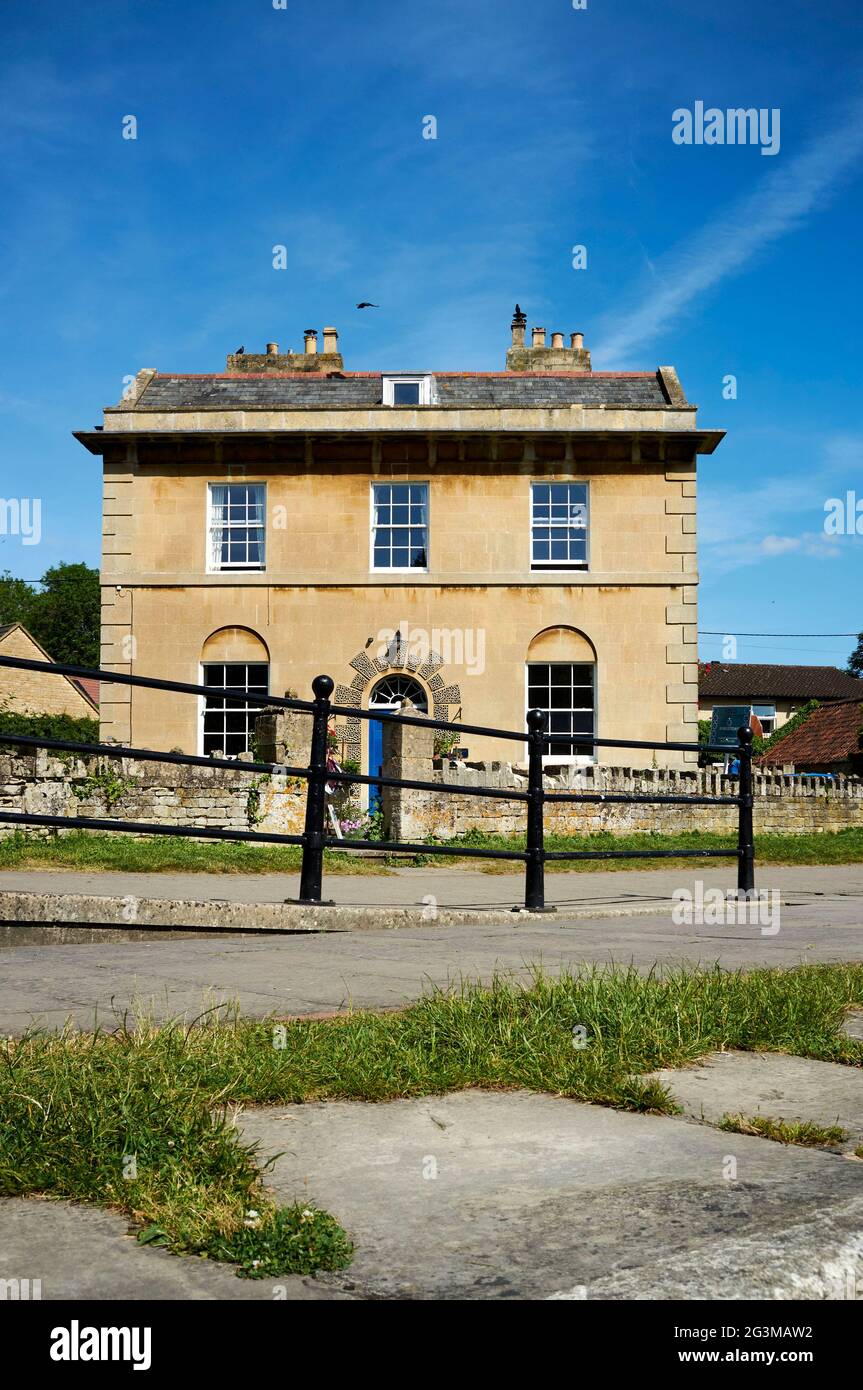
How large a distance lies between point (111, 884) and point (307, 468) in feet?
54.8

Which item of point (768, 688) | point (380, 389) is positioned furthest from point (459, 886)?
point (768, 688)

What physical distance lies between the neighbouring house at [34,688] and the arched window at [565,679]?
2723cm

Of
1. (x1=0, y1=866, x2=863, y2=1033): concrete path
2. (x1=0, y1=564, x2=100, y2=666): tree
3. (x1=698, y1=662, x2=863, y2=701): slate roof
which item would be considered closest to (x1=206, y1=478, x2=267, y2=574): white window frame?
(x1=0, y1=866, x2=863, y2=1033): concrete path

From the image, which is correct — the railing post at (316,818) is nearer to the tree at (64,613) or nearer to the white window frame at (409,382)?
the white window frame at (409,382)

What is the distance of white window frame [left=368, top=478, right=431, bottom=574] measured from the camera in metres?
23.3

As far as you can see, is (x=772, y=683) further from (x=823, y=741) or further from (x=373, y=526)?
(x=373, y=526)

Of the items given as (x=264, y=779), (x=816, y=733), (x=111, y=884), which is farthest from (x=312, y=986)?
(x=816, y=733)

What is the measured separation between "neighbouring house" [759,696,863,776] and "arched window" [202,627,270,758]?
871 inches

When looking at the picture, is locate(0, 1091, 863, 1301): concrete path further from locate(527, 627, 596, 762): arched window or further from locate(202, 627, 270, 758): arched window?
locate(527, 627, 596, 762): arched window

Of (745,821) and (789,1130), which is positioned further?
(745,821)

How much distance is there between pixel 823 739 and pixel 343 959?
4192 centimetres

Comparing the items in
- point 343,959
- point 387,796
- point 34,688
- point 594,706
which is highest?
point 34,688

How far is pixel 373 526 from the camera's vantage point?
923 inches
